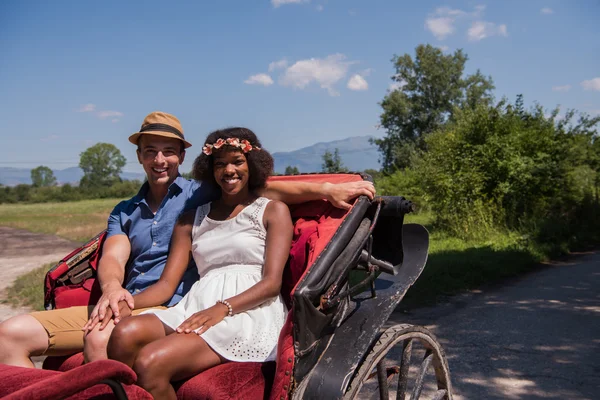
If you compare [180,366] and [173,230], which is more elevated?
[173,230]

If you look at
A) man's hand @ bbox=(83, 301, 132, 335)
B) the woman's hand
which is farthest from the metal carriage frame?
man's hand @ bbox=(83, 301, 132, 335)

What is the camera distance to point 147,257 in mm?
3281

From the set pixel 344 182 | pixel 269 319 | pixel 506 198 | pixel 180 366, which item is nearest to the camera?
pixel 180 366

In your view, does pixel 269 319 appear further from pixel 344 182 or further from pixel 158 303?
pixel 344 182

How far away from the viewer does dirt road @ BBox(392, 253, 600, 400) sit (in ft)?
13.8

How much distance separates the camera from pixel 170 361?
7.52 ft

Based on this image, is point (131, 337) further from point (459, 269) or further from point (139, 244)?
point (459, 269)

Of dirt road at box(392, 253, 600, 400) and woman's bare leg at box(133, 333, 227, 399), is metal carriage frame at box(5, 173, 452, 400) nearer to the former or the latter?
woman's bare leg at box(133, 333, 227, 399)

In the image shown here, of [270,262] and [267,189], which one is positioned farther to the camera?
[267,189]

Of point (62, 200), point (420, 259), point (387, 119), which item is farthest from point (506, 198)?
point (62, 200)

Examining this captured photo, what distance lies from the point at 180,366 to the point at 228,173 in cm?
109

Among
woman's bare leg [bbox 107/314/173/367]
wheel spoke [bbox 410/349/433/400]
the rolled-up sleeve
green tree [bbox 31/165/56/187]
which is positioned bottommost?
wheel spoke [bbox 410/349/433/400]

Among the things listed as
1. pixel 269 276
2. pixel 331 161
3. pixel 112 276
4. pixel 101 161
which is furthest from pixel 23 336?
pixel 101 161

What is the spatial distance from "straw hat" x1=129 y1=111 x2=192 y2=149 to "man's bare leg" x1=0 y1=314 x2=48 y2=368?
1230 millimetres
